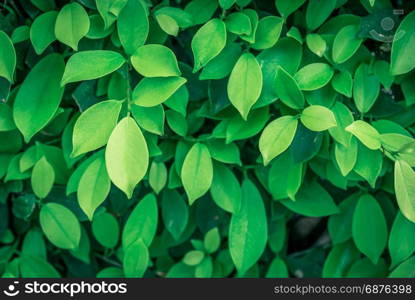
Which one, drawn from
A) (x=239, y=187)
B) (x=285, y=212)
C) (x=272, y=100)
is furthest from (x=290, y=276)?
(x=272, y=100)

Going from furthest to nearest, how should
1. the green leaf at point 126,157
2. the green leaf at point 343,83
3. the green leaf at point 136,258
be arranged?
the green leaf at point 136,258 < the green leaf at point 343,83 < the green leaf at point 126,157

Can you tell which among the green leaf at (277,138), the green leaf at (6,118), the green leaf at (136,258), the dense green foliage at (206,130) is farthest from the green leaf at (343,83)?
the green leaf at (6,118)

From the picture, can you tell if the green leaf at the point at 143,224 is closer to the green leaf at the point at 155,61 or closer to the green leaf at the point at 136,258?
the green leaf at the point at 136,258

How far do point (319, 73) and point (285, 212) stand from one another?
12.7 inches

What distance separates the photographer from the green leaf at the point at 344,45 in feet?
2.93

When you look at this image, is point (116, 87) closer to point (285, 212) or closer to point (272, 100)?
point (272, 100)

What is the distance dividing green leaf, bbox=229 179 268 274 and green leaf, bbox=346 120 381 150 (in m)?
0.26

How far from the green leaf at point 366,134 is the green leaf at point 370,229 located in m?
0.23

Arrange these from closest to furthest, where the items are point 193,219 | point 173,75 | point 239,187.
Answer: point 173,75 → point 239,187 → point 193,219

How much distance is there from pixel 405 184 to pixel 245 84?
0.29 m

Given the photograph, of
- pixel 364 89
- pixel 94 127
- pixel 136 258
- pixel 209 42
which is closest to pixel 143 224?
pixel 136 258

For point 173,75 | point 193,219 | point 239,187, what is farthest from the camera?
point 193,219

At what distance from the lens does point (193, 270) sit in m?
1.11

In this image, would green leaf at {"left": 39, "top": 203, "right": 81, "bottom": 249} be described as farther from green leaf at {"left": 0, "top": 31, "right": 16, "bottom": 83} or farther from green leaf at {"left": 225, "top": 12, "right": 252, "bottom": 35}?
green leaf at {"left": 225, "top": 12, "right": 252, "bottom": 35}
